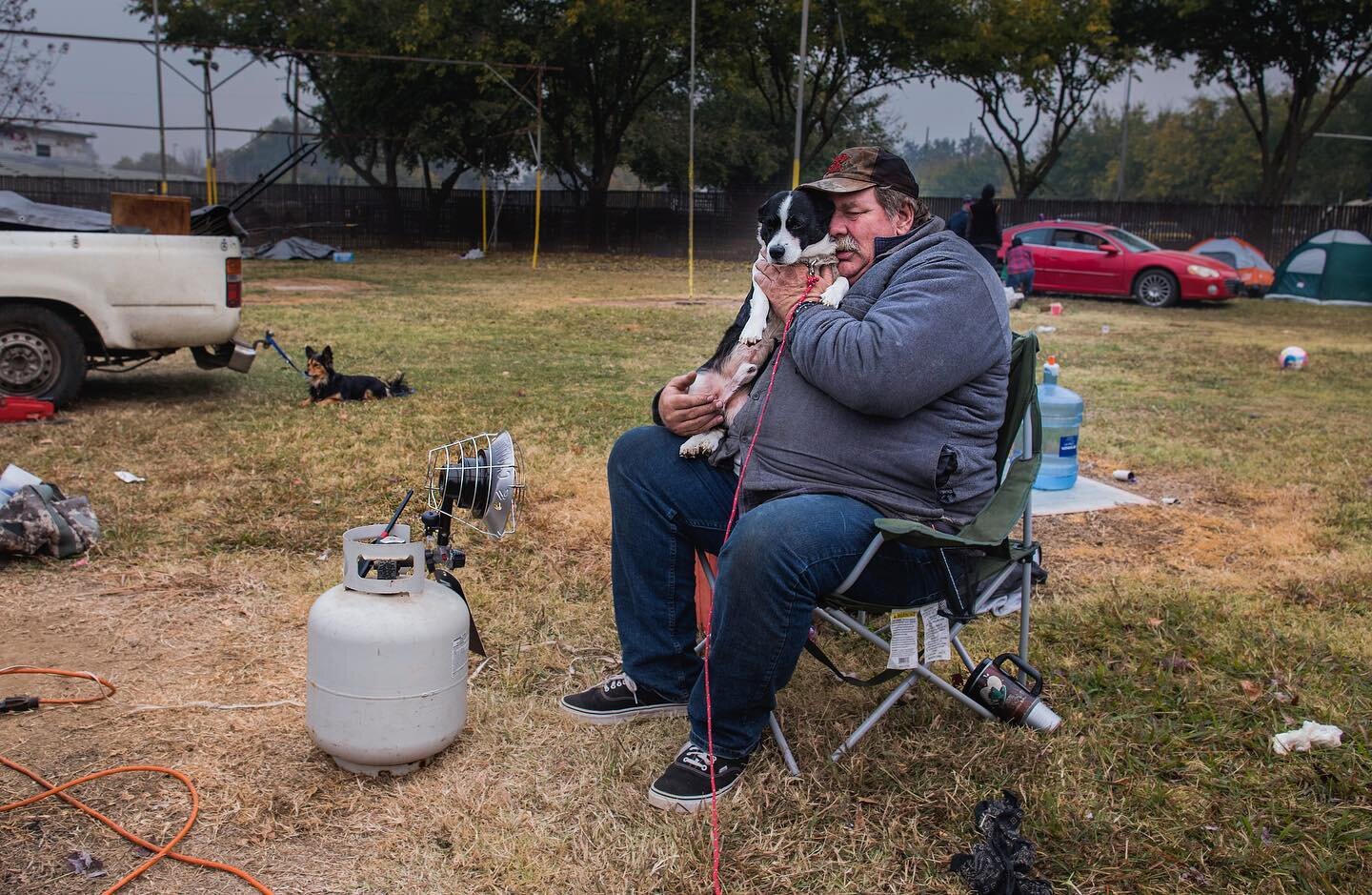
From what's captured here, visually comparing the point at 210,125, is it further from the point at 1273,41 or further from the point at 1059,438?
the point at 1273,41

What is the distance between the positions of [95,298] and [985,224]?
30.6 ft

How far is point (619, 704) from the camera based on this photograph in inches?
107

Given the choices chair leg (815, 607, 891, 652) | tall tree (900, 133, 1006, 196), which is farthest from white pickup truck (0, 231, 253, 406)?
tall tree (900, 133, 1006, 196)

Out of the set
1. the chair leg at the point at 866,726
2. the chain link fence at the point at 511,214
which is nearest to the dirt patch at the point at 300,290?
the chain link fence at the point at 511,214

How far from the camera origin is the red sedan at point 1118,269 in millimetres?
16000

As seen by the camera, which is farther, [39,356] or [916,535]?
[39,356]

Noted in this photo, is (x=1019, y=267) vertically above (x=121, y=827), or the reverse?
(x=1019, y=267)

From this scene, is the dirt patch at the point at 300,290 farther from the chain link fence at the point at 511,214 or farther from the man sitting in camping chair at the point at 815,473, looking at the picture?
the man sitting in camping chair at the point at 815,473

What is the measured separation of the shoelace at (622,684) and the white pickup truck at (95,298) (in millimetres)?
4502

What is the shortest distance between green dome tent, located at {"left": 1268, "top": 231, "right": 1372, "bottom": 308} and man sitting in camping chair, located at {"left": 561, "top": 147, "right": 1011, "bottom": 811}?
18395mm

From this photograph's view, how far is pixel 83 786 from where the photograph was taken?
2.33 metres

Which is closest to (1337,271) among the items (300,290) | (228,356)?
(300,290)

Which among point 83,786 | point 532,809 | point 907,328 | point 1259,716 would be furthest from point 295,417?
point 1259,716

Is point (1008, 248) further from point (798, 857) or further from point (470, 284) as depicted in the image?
point (798, 857)
